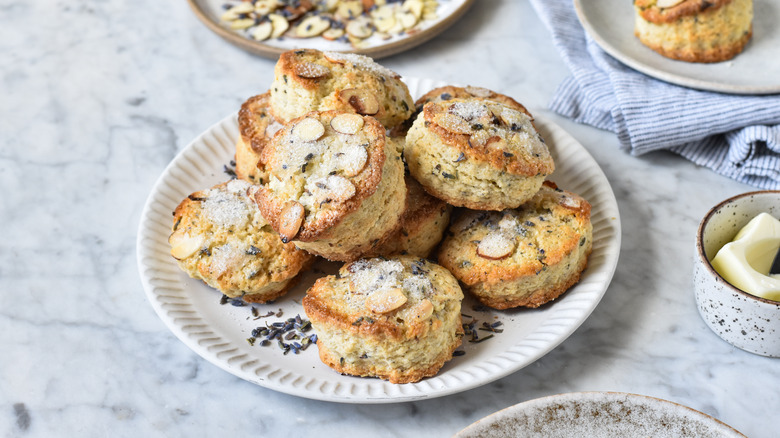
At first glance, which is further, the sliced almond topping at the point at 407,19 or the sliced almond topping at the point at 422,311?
the sliced almond topping at the point at 407,19

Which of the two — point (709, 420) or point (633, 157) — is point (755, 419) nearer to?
point (709, 420)

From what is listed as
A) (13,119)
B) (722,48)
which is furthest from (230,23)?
(722,48)

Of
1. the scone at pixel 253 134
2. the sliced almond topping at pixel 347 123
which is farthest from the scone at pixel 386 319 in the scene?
the scone at pixel 253 134

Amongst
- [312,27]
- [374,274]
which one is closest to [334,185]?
[374,274]

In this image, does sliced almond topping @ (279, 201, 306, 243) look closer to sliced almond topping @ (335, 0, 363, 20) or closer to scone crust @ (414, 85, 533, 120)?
scone crust @ (414, 85, 533, 120)

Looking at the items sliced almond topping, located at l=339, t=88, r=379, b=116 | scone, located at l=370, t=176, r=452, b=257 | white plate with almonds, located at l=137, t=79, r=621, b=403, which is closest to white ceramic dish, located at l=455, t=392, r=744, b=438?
white plate with almonds, located at l=137, t=79, r=621, b=403

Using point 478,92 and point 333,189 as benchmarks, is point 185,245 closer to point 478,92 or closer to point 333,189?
point 333,189

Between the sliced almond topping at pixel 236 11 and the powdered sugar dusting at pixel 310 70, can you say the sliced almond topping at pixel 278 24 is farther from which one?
the powdered sugar dusting at pixel 310 70
